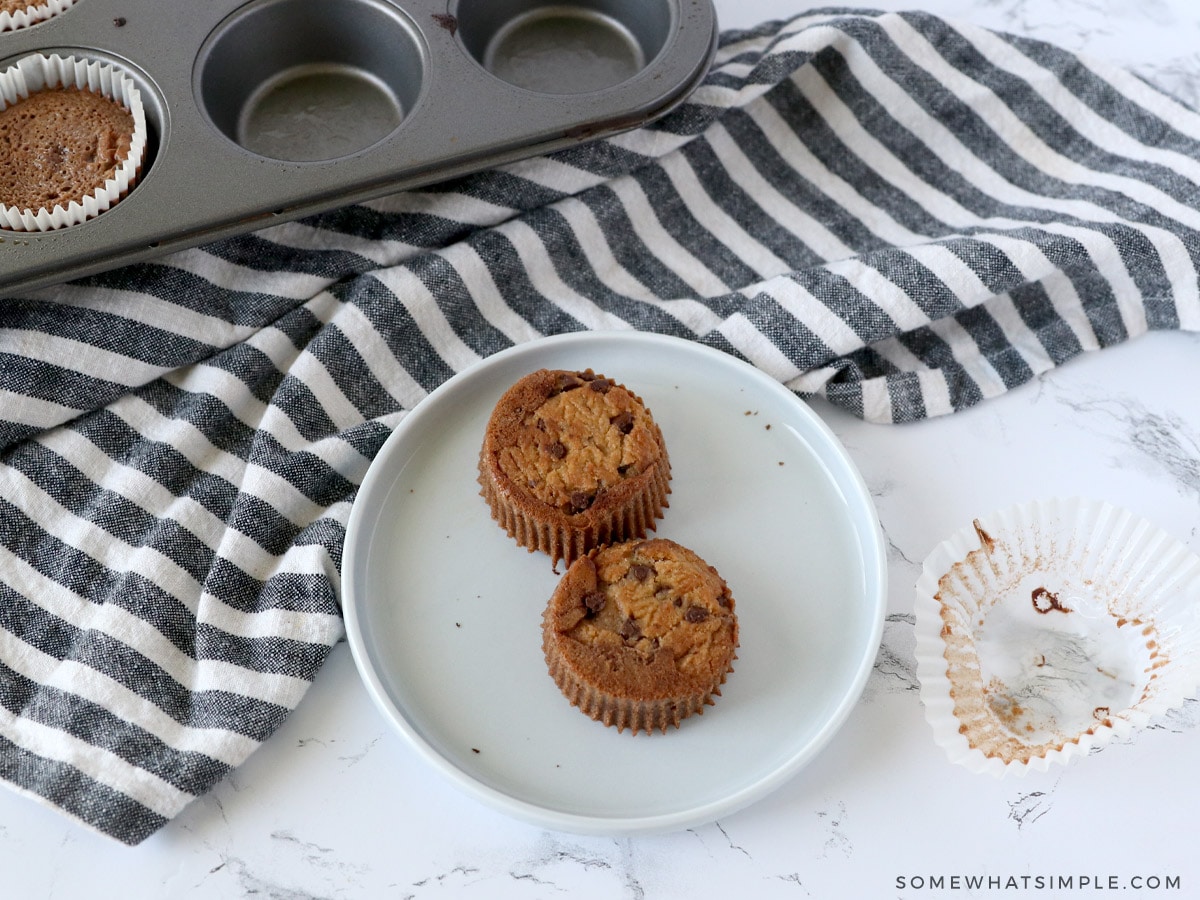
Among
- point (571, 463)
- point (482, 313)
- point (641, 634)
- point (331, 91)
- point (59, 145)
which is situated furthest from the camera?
point (331, 91)

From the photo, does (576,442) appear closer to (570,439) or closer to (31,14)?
(570,439)

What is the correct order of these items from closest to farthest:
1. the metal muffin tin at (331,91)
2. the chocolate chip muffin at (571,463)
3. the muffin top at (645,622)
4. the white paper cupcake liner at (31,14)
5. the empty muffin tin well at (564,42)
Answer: the muffin top at (645,622)
the chocolate chip muffin at (571,463)
the metal muffin tin at (331,91)
the white paper cupcake liner at (31,14)
the empty muffin tin well at (564,42)

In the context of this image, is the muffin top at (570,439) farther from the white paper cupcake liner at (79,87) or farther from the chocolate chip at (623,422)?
the white paper cupcake liner at (79,87)

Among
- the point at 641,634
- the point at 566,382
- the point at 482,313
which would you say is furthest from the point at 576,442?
the point at 482,313

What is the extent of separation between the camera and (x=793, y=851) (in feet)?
6.26

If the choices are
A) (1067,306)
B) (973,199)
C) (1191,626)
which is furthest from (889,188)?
(1191,626)

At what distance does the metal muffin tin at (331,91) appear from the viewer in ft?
7.03

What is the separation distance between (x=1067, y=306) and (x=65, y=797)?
2.06 meters

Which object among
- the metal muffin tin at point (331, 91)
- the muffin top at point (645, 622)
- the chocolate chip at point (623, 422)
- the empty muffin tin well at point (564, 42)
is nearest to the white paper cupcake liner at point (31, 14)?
the metal muffin tin at point (331, 91)

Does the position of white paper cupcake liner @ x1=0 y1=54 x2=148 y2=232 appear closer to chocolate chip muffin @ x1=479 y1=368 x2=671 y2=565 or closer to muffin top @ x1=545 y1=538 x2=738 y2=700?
chocolate chip muffin @ x1=479 y1=368 x2=671 y2=565

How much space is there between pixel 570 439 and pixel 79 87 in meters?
Answer: 1.25

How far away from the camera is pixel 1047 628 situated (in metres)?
2.06

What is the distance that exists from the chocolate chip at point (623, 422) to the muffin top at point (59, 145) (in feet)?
3.48

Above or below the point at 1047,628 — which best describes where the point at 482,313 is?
above
